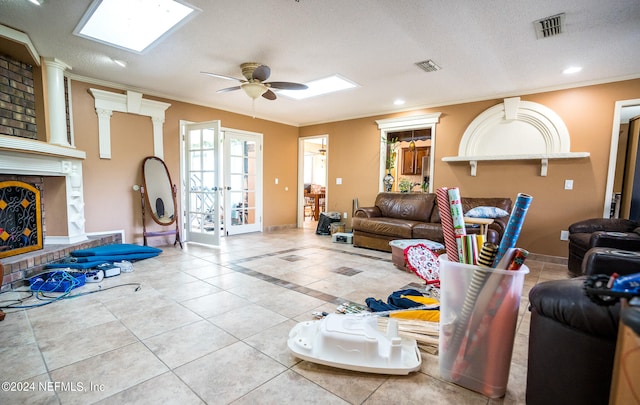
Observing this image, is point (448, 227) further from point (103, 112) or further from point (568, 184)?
point (103, 112)

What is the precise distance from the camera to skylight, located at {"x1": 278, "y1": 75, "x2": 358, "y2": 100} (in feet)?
12.6

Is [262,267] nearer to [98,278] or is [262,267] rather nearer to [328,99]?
[98,278]

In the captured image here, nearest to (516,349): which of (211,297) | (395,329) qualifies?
(395,329)

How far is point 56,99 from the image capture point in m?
3.31

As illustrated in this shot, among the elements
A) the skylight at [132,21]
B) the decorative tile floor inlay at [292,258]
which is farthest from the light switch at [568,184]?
the skylight at [132,21]

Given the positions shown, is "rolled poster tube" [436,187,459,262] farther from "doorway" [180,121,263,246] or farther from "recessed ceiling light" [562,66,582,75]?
"doorway" [180,121,263,246]

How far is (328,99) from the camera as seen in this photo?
4.65 metres

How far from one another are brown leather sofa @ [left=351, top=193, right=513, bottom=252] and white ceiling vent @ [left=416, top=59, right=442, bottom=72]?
6.54ft

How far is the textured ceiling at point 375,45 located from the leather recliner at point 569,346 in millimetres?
2180

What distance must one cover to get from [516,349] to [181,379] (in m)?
1.93

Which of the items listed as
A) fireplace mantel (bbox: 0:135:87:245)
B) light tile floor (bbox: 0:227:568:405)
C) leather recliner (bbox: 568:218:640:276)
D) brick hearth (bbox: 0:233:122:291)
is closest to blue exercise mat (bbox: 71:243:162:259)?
brick hearth (bbox: 0:233:122:291)

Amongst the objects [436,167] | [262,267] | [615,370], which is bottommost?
[262,267]

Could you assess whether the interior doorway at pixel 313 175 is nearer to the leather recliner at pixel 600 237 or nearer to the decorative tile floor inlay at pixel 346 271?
the decorative tile floor inlay at pixel 346 271

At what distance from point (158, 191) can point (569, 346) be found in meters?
4.99
